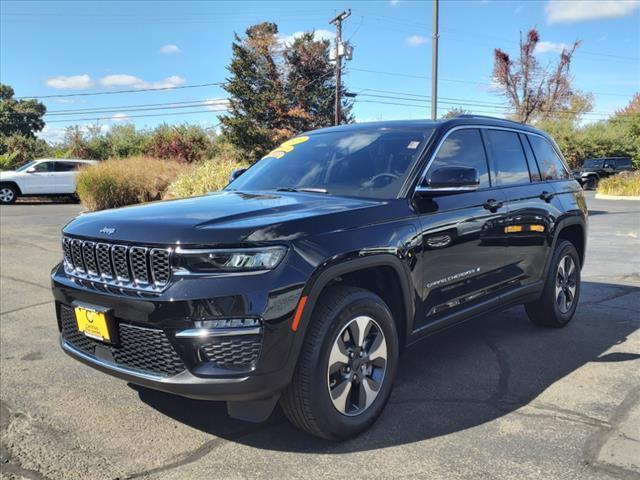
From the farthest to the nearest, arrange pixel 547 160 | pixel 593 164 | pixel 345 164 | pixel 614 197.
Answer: pixel 593 164
pixel 614 197
pixel 547 160
pixel 345 164

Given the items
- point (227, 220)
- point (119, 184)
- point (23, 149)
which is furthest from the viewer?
Answer: point (23, 149)

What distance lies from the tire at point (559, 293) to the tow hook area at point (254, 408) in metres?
3.22

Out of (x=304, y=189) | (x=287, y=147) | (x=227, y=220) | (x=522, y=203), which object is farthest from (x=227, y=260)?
(x=522, y=203)

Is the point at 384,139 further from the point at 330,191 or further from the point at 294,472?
the point at 294,472

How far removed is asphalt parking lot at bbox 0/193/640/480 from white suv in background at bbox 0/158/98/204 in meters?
19.1

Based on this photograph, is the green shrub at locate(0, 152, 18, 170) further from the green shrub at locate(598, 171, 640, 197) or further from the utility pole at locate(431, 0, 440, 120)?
the green shrub at locate(598, 171, 640, 197)

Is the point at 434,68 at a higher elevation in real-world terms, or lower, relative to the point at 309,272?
higher

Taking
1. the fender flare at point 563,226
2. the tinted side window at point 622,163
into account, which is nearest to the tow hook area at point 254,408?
the fender flare at point 563,226

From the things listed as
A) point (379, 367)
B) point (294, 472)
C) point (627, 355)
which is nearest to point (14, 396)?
point (294, 472)

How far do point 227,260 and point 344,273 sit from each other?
2.14 ft

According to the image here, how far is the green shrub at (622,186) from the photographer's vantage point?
2469cm

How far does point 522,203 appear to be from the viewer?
4.77 m

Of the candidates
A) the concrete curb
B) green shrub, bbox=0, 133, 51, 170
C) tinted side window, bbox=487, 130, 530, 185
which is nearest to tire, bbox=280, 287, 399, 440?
tinted side window, bbox=487, 130, 530, 185

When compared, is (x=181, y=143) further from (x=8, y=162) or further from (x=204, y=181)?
(x=204, y=181)
